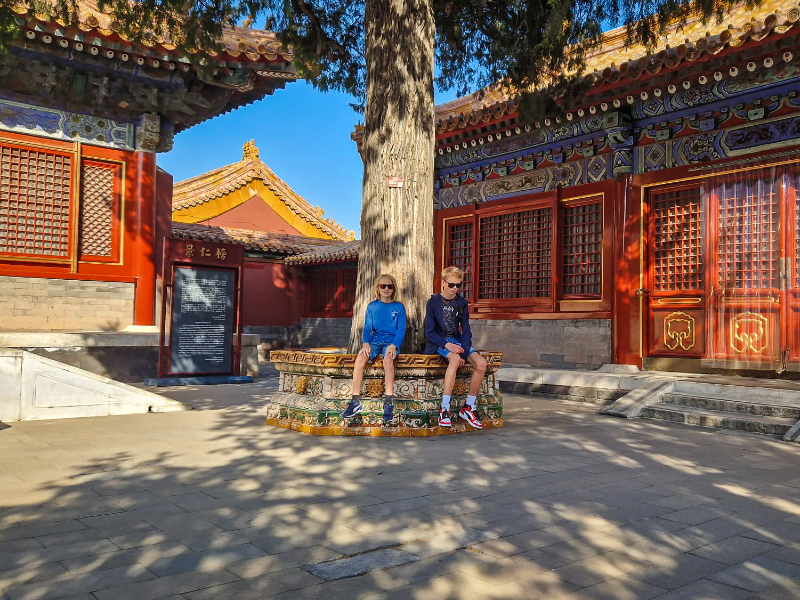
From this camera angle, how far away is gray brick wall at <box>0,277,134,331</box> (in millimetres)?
10000

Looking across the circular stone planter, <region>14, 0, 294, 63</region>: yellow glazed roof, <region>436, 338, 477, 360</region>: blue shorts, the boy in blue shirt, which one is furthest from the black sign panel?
<region>436, 338, 477, 360</region>: blue shorts

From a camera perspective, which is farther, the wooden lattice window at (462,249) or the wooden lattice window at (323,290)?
the wooden lattice window at (323,290)

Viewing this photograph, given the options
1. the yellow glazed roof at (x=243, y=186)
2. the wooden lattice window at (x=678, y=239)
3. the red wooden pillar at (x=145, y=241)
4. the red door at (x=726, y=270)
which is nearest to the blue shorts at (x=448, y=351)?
the red door at (x=726, y=270)

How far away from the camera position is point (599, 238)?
10.0 metres

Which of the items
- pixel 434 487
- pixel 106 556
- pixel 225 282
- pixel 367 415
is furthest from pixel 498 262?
pixel 106 556

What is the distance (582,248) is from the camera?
33.8ft

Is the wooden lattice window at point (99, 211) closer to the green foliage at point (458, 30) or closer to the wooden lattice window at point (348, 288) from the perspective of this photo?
the green foliage at point (458, 30)

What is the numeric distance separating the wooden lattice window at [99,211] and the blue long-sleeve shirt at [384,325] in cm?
686

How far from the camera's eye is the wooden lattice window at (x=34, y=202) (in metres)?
10.1

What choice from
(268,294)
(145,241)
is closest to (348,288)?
(268,294)

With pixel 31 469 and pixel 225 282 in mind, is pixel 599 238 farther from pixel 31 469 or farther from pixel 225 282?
pixel 31 469

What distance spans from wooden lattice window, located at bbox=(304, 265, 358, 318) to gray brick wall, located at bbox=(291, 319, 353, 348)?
0.22 m

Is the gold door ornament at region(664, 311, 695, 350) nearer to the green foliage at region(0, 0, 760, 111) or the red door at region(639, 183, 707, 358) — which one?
the red door at region(639, 183, 707, 358)

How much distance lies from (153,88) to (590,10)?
6856 millimetres
